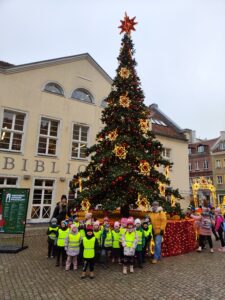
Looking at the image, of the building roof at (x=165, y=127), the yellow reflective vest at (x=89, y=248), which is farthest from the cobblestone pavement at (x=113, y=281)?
the building roof at (x=165, y=127)

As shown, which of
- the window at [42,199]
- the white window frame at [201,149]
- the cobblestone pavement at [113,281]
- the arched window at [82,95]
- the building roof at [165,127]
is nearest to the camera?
the cobblestone pavement at [113,281]

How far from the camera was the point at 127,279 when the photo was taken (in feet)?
20.7

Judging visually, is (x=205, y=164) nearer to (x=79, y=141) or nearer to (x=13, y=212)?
(x=79, y=141)

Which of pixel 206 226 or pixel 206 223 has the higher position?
pixel 206 223

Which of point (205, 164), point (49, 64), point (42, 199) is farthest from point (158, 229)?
point (205, 164)

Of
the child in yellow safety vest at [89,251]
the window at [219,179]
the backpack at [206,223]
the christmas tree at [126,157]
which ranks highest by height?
the window at [219,179]

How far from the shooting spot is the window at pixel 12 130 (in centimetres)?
1546

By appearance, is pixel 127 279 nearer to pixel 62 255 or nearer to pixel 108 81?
pixel 62 255

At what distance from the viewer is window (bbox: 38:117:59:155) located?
16.8m

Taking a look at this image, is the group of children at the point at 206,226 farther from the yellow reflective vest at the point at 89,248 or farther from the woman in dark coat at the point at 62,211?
the woman in dark coat at the point at 62,211

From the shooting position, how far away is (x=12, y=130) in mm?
15688

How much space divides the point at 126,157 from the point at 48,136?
8.32 meters

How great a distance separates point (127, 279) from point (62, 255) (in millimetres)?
2247

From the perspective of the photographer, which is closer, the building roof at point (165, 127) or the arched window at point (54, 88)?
the arched window at point (54, 88)
